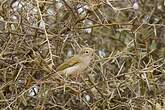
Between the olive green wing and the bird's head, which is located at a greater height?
the bird's head

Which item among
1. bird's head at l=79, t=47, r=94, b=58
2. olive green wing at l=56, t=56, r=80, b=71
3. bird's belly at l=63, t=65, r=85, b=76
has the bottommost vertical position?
bird's belly at l=63, t=65, r=85, b=76

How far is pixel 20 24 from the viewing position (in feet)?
8.80

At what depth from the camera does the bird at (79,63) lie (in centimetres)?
290

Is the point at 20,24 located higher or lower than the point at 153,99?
higher

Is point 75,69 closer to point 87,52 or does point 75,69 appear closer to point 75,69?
point 75,69

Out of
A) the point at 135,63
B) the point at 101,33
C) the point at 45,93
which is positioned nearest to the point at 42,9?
the point at 45,93

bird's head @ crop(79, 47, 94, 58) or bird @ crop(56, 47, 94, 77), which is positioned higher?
bird's head @ crop(79, 47, 94, 58)

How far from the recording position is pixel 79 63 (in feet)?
9.66

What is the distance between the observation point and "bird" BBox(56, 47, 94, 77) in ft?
9.52

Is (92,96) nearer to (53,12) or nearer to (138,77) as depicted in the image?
(138,77)

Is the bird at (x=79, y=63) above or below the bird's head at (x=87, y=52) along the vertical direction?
below

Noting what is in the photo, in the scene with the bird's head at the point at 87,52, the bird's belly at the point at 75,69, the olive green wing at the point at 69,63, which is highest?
the bird's head at the point at 87,52

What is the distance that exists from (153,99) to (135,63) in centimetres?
38

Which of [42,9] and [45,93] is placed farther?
[42,9]
